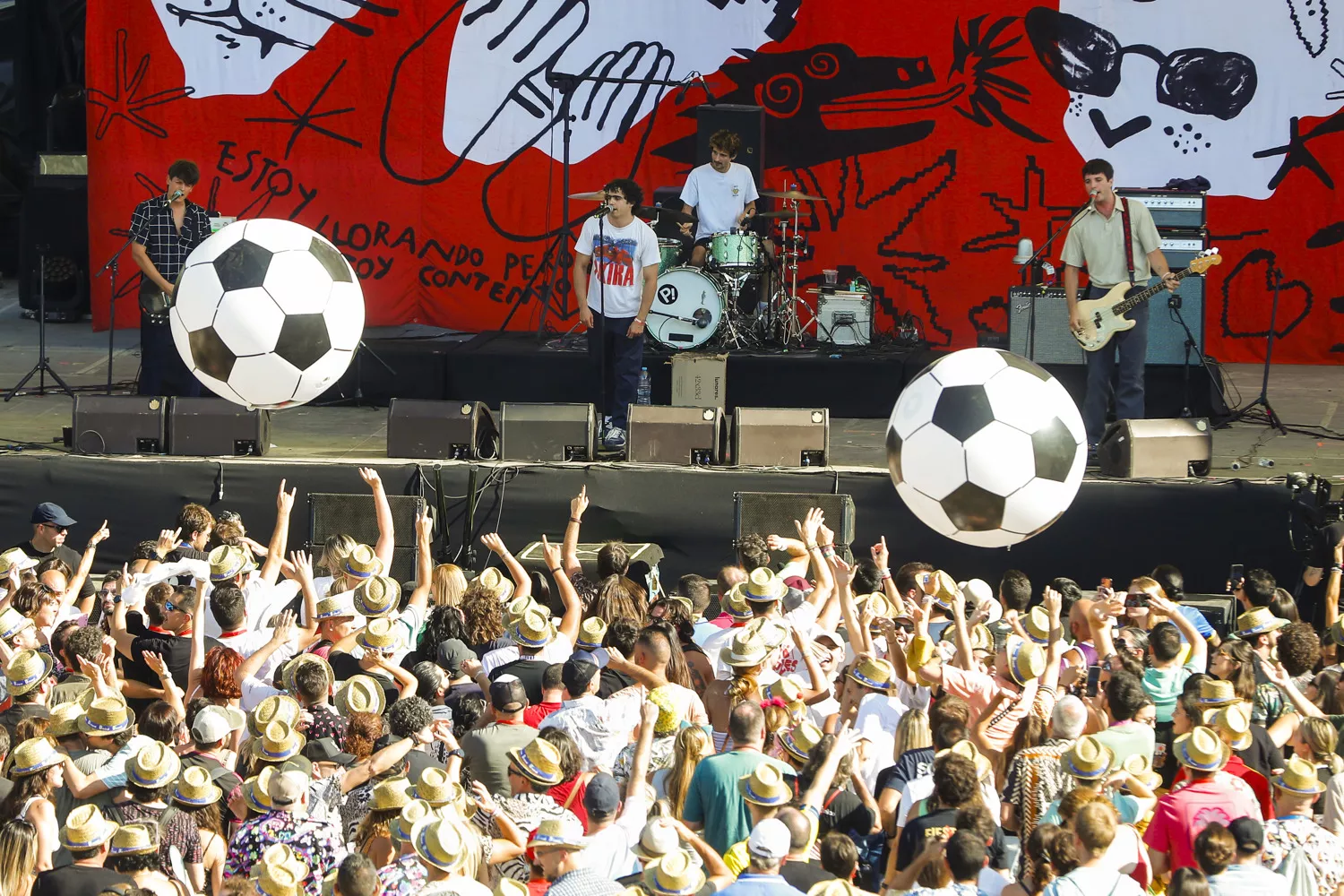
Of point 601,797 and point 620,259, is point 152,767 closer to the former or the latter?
point 601,797

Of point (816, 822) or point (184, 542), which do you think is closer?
point (816, 822)

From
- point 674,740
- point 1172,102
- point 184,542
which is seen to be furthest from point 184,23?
point 674,740

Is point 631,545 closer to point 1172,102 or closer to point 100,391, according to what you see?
point 100,391

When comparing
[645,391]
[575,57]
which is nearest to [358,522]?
[645,391]

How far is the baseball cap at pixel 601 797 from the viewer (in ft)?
17.5

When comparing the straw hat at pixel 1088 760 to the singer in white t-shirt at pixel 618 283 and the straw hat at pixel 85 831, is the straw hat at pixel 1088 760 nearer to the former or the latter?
the straw hat at pixel 85 831

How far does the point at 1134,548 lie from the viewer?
1074 centimetres

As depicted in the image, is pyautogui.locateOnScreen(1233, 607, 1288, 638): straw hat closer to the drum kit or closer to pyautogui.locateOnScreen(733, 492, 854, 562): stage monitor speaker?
pyautogui.locateOnScreen(733, 492, 854, 562): stage monitor speaker

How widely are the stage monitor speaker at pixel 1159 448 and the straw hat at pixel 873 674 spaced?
4.62 meters

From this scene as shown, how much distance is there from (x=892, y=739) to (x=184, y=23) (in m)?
11.9

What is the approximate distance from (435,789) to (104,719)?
1409mm

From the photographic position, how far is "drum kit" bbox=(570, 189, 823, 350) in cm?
1307

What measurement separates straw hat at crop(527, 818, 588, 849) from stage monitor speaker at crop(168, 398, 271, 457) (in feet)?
21.7

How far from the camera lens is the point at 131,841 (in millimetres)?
4988
